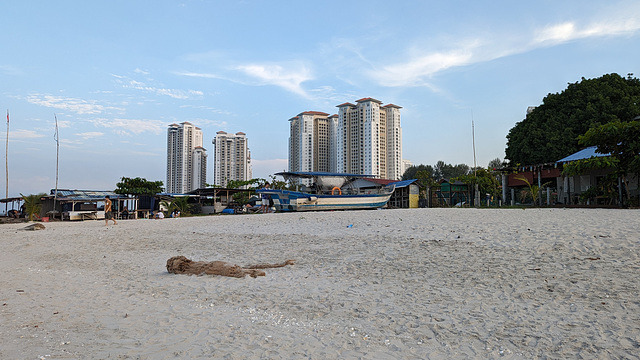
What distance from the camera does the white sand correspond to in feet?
12.5

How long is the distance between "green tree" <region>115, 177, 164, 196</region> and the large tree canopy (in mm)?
37134

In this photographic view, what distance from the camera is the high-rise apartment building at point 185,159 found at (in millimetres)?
83875

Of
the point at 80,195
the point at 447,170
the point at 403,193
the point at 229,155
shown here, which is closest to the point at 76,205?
the point at 80,195

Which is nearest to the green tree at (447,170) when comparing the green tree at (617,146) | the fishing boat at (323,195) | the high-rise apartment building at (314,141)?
the high-rise apartment building at (314,141)

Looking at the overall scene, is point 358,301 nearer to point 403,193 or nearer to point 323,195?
point 323,195

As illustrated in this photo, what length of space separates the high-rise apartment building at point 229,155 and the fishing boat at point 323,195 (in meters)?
53.8

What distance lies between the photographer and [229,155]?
268ft

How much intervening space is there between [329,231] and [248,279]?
588 cm

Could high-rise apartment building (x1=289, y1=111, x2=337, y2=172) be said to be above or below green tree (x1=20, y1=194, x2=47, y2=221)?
above

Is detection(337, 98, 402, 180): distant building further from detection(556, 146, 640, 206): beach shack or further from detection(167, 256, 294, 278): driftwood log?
detection(167, 256, 294, 278): driftwood log

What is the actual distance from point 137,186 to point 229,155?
3984cm

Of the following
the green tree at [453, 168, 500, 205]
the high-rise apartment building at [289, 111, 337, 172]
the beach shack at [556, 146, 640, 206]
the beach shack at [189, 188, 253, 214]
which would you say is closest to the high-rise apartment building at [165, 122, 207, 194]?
the high-rise apartment building at [289, 111, 337, 172]

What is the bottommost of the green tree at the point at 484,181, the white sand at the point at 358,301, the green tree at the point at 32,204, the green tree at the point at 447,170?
the white sand at the point at 358,301

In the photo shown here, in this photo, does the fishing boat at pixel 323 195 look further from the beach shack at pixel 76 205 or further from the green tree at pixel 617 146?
the green tree at pixel 617 146
